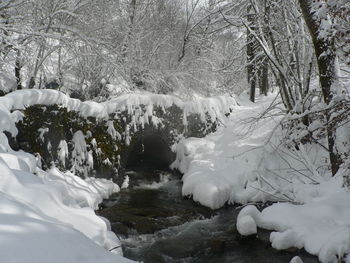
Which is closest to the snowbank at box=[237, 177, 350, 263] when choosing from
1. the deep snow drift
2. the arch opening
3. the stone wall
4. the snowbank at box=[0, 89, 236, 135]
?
the deep snow drift

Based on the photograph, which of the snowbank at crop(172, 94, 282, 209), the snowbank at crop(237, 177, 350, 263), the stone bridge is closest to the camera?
the snowbank at crop(237, 177, 350, 263)

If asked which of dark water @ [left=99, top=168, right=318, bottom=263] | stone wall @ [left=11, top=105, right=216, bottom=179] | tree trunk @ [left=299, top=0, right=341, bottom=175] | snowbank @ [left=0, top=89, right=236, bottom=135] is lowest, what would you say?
dark water @ [left=99, top=168, right=318, bottom=263]

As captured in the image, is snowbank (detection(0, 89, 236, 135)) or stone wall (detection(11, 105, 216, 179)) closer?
snowbank (detection(0, 89, 236, 135))

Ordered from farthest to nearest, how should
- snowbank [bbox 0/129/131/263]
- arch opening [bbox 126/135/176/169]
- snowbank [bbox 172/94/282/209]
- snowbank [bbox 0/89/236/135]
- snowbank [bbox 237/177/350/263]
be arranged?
1. arch opening [bbox 126/135/176/169]
2. snowbank [bbox 172/94/282/209]
3. snowbank [bbox 0/89/236/135]
4. snowbank [bbox 237/177/350/263]
5. snowbank [bbox 0/129/131/263]

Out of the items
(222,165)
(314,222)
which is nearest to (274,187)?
(314,222)

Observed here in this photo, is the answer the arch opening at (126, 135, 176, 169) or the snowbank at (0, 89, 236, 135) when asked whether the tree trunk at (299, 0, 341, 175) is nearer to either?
the snowbank at (0, 89, 236, 135)

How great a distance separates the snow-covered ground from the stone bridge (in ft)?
2.48

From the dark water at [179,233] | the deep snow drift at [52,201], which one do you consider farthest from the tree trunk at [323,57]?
the deep snow drift at [52,201]

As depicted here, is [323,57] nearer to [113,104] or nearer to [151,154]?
[113,104]

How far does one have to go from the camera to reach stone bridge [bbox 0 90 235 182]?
8211 millimetres

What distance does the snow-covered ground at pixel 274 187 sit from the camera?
633 centimetres

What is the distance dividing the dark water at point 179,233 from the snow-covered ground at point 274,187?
0.30 m

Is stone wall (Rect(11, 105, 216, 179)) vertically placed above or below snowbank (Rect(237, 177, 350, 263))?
above

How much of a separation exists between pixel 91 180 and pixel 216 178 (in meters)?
3.51
